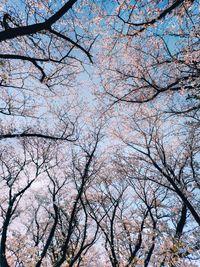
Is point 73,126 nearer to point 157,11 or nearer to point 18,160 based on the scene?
point 18,160

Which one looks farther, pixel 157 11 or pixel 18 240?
pixel 18 240

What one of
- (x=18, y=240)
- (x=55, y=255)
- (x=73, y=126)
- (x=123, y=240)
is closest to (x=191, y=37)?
(x=73, y=126)

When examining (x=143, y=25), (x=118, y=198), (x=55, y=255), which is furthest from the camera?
(x=55, y=255)

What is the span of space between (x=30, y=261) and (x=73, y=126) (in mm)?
14546

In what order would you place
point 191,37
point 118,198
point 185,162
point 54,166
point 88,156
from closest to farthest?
point 191,37
point 185,162
point 88,156
point 54,166
point 118,198

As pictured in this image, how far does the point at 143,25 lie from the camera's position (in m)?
6.33

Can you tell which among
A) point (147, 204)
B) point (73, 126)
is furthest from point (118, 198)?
point (73, 126)

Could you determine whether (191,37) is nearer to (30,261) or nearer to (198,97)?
(198,97)

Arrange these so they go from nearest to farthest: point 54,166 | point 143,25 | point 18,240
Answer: point 143,25, point 54,166, point 18,240

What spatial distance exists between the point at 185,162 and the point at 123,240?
27.1 ft

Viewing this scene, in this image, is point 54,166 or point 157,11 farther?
point 54,166

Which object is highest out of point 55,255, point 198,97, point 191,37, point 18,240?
point 18,240

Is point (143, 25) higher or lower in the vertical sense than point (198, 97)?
higher

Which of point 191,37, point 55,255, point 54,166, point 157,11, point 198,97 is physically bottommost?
point 198,97
